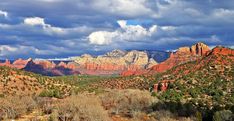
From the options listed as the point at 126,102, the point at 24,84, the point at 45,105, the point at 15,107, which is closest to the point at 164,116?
the point at 126,102

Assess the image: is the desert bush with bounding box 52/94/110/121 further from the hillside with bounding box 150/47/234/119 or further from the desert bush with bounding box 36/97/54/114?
the hillside with bounding box 150/47/234/119

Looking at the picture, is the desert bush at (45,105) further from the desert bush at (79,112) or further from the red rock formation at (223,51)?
the red rock formation at (223,51)

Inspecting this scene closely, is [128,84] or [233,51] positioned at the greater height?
[233,51]

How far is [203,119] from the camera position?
260 ft

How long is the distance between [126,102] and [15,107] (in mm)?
26074

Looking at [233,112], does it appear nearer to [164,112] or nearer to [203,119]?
[203,119]

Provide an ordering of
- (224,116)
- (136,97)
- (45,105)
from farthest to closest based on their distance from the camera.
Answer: (136,97), (45,105), (224,116)

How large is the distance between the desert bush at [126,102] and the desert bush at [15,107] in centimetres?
1661

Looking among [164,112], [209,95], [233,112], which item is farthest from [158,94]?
[233,112]

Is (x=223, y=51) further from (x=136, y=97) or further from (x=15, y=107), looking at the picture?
(x=15, y=107)

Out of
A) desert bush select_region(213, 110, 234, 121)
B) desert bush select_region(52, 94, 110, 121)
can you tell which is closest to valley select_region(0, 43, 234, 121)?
desert bush select_region(52, 94, 110, 121)

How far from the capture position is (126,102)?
101 metres

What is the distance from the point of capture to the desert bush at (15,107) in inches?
3228

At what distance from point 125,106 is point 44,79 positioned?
5107cm
